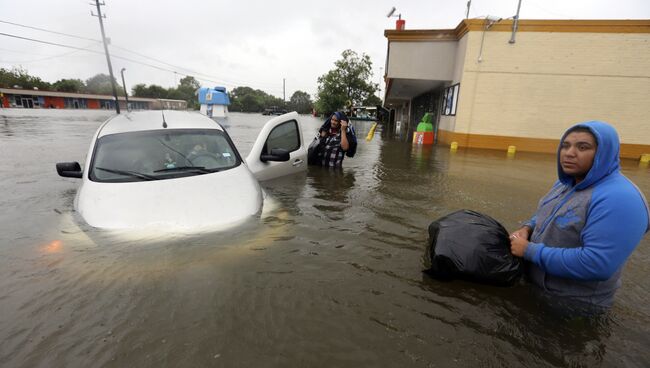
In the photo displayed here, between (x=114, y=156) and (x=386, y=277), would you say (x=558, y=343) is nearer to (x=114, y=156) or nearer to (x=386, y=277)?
(x=386, y=277)

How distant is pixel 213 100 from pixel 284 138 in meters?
29.7

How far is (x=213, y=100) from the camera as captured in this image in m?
32.8

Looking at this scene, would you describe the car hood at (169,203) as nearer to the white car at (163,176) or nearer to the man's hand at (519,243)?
the white car at (163,176)

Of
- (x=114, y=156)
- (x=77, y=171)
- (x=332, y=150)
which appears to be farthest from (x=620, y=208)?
(x=332, y=150)

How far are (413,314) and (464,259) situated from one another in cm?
58

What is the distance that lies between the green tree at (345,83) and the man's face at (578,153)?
181ft

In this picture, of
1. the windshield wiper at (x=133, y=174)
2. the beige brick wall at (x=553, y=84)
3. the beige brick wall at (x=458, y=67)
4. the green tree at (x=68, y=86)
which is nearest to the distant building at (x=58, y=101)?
the green tree at (x=68, y=86)

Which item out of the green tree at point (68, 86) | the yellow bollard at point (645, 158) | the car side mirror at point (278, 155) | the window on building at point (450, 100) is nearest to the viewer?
the car side mirror at point (278, 155)

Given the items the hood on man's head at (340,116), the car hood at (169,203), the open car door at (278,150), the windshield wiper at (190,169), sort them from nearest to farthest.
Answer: the car hood at (169,203) → the windshield wiper at (190,169) → the open car door at (278,150) → the hood on man's head at (340,116)

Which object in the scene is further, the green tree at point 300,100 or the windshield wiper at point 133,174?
the green tree at point 300,100

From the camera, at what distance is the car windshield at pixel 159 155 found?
357 cm

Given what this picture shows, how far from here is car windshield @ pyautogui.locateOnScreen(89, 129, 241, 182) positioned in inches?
140

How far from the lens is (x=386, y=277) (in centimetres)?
289

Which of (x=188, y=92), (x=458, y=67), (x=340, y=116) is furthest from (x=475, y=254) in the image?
(x=188, y=92)
